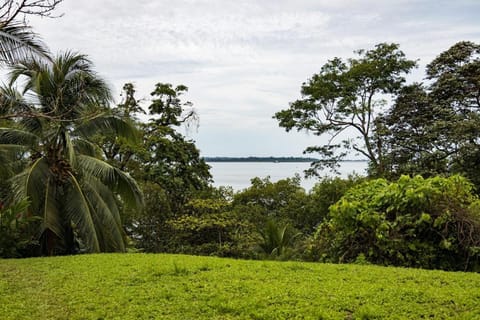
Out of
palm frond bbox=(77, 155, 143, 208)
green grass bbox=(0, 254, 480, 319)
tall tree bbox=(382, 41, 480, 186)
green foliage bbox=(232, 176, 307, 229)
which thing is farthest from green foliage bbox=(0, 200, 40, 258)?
tall tree bbox=(382, 41, 480, 186)

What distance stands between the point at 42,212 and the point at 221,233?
19.8 feet

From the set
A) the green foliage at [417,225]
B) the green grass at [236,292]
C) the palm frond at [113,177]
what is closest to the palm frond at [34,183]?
the palm frond at [113,177]

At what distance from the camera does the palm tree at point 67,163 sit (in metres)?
8.16

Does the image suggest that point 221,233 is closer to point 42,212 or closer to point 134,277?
point 42,212

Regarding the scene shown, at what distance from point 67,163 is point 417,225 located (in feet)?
22.2

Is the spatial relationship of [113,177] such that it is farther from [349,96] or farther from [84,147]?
[349,96]

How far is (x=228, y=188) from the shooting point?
15.6 meters

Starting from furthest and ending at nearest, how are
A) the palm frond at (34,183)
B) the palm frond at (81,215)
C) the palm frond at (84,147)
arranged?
the palm frond at (84,147) → the palm frond at (81,215) → the palm frond at (34,183)

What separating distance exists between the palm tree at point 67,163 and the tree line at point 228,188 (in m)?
0.03

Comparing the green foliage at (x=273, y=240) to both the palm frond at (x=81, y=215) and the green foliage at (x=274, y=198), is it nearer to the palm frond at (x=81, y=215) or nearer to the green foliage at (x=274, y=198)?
the green foliage at (x=274, y=198)

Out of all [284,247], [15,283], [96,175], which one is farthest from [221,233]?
[15,283]

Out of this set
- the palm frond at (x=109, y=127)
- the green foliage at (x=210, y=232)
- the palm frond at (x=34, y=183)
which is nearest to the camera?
the palm frond at (x=34, y=183)

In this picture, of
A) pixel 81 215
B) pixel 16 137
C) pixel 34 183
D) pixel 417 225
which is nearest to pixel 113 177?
pixel 81 215

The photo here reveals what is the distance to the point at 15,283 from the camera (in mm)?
5180
